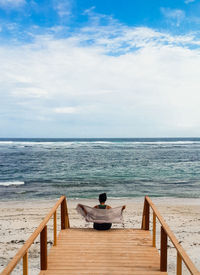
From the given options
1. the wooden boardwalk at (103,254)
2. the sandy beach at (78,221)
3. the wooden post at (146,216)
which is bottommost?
the sandy beach at (78,221)

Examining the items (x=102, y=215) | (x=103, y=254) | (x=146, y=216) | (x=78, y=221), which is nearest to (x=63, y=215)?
(x=102, y=215)

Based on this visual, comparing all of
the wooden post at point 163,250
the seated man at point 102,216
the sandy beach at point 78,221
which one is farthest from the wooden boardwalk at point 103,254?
the sandy beach at point 78,221

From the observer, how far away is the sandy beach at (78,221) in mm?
7767

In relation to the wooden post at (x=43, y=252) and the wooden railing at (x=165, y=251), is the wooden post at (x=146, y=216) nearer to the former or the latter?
the wooden railing at (x=165, y=251)

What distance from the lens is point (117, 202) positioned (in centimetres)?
1609

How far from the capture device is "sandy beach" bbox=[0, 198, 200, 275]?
7.77 metres

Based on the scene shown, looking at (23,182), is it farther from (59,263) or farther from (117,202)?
(59,263)

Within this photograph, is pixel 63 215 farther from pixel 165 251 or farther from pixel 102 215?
pixel 165 251

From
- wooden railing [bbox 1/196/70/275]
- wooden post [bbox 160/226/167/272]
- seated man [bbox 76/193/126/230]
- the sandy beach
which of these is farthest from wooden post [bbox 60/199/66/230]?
wooden post [bbox 160/226/167/272]

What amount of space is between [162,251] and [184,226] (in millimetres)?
6606

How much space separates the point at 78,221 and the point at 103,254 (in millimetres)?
6246

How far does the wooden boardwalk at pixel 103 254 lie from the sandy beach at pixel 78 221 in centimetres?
132

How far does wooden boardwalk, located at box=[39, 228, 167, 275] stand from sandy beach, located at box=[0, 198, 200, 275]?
132cm

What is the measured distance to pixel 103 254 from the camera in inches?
215
